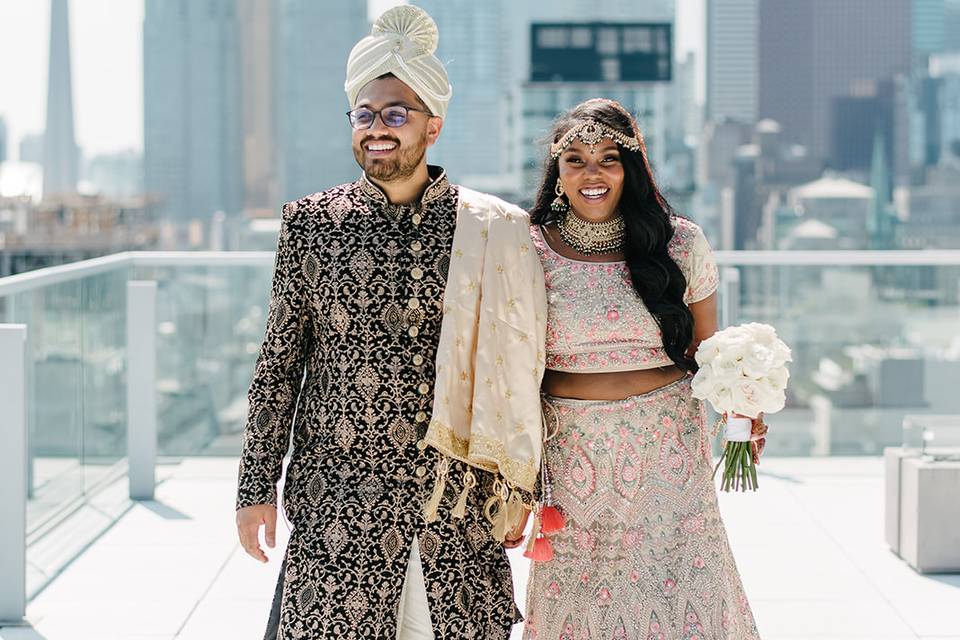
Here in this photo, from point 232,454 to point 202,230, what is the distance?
97.9m

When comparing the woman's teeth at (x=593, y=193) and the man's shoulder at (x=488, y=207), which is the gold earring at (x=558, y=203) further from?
A: the man's shoulder at (x=488, y=207)

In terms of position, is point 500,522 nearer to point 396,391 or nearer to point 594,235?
point 396,391

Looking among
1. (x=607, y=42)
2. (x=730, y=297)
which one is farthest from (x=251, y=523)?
(x=607, y=42)

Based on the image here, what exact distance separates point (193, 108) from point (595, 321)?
376 feet

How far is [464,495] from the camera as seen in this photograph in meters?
2.16

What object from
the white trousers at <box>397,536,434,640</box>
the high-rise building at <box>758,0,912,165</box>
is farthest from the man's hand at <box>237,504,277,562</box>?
the high-rise building at <box>758,0,912,165</box>

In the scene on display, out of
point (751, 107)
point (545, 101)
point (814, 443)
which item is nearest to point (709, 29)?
point (751, 107)

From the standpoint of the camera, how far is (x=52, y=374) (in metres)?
4.50

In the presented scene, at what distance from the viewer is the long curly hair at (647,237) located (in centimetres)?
245

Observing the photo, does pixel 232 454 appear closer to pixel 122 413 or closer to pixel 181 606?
pixel 122 413

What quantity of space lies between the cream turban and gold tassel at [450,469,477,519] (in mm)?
647

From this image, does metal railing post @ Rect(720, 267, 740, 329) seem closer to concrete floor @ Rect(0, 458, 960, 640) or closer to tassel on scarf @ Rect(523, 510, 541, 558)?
concrete floor @ Rect(0, 458, 960, 640)

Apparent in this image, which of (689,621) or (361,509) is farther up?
(361,509)

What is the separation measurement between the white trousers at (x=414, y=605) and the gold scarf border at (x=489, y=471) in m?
0.08
